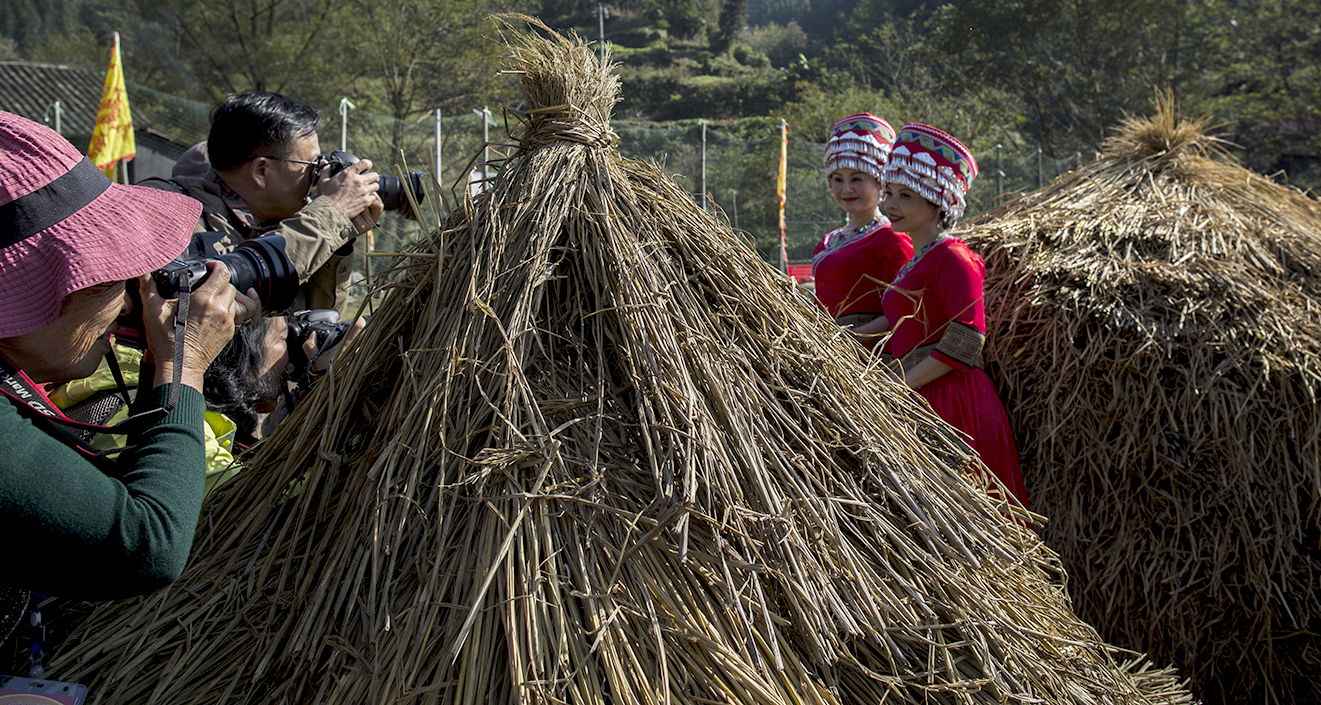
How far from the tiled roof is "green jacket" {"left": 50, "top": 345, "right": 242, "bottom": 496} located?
A: 943 inches

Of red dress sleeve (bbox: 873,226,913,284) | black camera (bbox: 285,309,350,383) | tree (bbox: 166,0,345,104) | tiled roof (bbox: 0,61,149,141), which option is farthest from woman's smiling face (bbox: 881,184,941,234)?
tiled roof (bbox: 0,61,149,141)

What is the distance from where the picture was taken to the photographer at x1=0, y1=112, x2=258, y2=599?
3.21 ft

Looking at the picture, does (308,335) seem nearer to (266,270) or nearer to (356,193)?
(266,270)

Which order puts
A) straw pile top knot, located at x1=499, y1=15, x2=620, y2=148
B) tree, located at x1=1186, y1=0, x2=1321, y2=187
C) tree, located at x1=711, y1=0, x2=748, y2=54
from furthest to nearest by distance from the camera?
tree, located at x1=711, y1=0, x2=748, y2=54
tree, located at x1=1186, y1=0, x2=1321, y2=187
straw pile top knot, located at x1=499, y1=15, x2=620, y2=148

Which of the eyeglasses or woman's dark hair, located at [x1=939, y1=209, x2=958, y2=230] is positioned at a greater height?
the eyeglasses

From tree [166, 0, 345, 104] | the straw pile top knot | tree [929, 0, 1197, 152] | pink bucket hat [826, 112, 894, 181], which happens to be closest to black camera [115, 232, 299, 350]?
the straw pile top knot

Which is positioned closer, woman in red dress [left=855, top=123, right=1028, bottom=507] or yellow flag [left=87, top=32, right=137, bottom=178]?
woman in red dress [left=855, top=123, right=1028, bottom=507]

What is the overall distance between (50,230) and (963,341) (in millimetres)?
2236

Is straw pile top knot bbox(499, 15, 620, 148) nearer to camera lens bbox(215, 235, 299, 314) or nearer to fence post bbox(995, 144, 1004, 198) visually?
camera lens bbox(215, 235, 299, 314)

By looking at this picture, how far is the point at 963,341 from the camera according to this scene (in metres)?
2.38

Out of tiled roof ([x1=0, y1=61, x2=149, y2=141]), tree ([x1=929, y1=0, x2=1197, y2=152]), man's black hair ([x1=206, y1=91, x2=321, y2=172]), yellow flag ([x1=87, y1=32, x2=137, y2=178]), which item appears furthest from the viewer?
tree ([x1=929, y1=0, x2=1197, y2=152])

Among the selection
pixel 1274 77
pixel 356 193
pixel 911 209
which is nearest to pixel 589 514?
pixel 356 193

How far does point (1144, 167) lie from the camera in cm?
342

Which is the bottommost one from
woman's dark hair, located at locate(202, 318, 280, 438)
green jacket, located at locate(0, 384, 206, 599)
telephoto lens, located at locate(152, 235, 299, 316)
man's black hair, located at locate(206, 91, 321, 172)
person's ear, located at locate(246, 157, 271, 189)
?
woman's dark hair, located at locate(202, 318, 280, 438)
